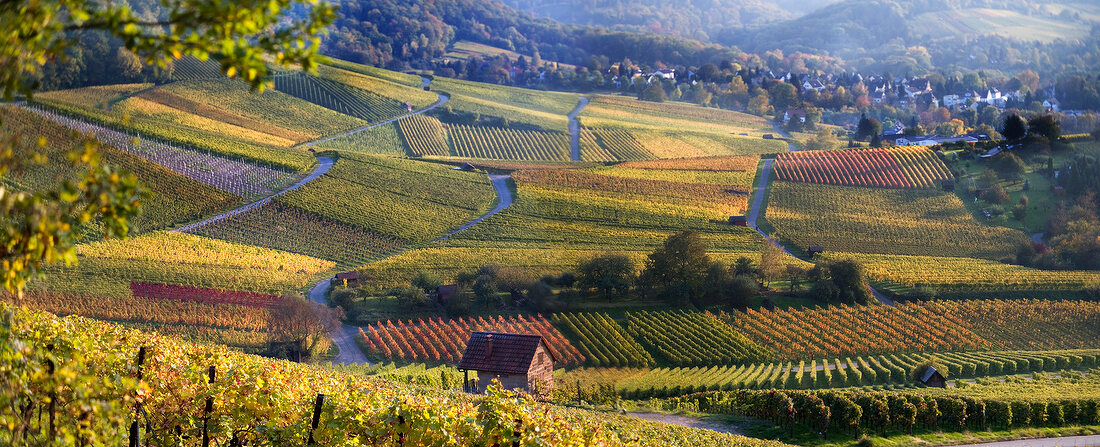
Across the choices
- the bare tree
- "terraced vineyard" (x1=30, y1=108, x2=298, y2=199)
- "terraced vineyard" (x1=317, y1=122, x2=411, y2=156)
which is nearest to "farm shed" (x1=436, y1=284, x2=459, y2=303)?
the bare tree

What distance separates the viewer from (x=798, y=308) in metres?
43.2

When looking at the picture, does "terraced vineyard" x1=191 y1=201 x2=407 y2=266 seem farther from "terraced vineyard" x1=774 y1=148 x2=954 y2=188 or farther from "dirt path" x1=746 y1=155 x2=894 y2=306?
"terraced vineyard" x1=774 y1=148 x2=954 y2=188

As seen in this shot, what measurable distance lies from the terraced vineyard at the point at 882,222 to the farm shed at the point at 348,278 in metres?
27.1

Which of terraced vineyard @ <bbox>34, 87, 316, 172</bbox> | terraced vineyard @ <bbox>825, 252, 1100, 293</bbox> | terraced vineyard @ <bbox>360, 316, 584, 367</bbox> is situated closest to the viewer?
terraced vineyard @ <bbox>360, 316, 584, 367</bbox>

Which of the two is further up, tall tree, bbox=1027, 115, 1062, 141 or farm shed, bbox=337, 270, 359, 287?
tall tree, bbox=1027, 115, 1062, 141

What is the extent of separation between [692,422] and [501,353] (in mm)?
6386

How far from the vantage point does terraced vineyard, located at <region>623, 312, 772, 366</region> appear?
120ft

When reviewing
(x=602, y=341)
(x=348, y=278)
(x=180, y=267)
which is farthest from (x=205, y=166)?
(x=602, y=341)

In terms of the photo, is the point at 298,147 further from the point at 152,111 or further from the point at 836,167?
the point at 836,167

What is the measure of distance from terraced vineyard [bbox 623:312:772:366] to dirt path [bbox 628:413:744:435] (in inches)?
341

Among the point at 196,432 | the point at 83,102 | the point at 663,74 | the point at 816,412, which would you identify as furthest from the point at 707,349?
the point at 663,74

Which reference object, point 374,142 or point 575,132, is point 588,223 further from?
point 575,132

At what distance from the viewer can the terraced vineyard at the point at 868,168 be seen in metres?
68.6

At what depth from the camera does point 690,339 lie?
3825 centimetres
